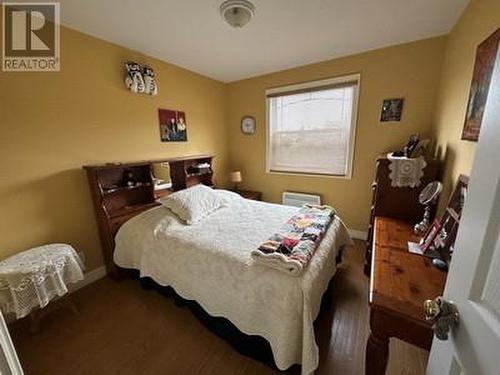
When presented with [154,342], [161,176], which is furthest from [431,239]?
[161,176]

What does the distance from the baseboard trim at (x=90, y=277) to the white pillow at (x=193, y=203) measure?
39.7 inches

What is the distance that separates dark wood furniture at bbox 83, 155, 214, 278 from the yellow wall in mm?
2756

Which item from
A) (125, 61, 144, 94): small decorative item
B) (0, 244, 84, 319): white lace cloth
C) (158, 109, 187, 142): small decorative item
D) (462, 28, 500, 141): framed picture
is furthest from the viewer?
(158, 109, 187, 142): small decorative item

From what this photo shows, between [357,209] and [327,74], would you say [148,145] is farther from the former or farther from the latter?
[357,209]

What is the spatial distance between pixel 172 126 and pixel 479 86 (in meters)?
2.94

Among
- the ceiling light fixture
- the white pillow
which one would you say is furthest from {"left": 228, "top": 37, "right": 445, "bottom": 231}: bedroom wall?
the ceiling light fixture

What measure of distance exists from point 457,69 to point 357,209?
1.82 meters

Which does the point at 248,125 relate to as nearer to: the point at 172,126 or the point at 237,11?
the point at 172,126

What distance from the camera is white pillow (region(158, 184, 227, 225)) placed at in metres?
2.19

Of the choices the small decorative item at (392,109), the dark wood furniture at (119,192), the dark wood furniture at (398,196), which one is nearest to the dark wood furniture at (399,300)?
the dark wood furniture at (398,196)

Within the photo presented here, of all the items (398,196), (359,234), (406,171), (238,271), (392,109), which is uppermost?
(392,109)

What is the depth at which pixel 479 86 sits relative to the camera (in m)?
1.32

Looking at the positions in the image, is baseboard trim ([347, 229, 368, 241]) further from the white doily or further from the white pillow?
the white pillow

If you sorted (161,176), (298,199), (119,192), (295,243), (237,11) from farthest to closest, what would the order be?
1. (298,199)
2. (161,176)
3. (119,192)
4. (237,11)
5. (295,243)
